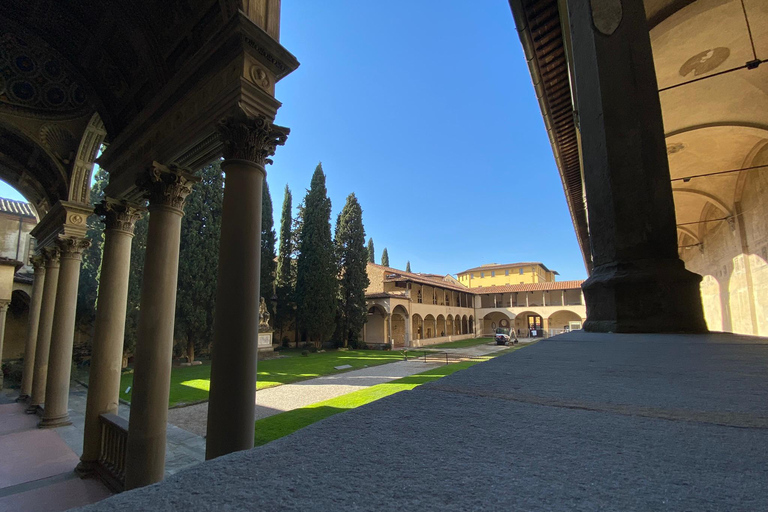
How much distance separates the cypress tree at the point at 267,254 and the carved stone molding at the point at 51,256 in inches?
684

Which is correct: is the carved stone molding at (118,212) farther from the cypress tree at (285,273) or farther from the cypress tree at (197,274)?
the cypress tree at (285,273)

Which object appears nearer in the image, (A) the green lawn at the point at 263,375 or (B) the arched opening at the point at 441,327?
(A) the green lawn at the point at 263,375

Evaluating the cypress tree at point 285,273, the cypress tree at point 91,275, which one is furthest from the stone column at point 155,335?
the cypress tree at point 285,273

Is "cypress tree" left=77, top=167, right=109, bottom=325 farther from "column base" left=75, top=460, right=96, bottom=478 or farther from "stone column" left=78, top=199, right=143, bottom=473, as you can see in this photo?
"column base" left=75, top=460, right=96, bottom=478

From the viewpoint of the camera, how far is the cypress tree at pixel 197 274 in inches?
746

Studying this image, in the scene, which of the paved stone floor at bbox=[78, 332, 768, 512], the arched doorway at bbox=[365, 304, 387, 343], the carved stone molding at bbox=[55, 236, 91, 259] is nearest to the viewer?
the paved stone floor at bbox=[78, 332, 768, 512]

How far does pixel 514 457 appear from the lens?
0.68 meters

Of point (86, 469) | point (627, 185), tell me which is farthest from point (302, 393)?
point (627, 185)

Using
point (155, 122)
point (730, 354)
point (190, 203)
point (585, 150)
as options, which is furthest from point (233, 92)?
point (190, 203)

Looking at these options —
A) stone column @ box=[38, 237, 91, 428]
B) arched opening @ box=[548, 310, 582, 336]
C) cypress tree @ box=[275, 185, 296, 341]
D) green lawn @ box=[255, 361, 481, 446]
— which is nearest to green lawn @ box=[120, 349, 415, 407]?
stone column @ box=[38, 237, 91, 428]

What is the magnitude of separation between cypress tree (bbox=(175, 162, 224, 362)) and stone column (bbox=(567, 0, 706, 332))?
18455 millimetres

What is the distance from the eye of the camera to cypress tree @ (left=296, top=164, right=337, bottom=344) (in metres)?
26.8

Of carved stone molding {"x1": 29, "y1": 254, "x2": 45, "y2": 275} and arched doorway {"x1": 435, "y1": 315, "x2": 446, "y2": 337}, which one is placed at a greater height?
carved stone molding {"x1": 29, "y1": 254, "x2": 45, "y2": 275}

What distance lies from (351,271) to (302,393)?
1769 cm
